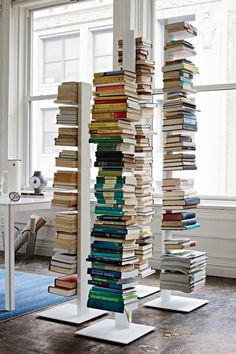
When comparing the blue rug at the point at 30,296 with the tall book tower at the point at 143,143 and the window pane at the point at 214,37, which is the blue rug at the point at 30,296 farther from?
the window pane at the point at 214,37

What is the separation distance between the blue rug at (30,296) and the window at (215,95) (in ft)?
5.87

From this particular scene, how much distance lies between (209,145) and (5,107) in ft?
8.51

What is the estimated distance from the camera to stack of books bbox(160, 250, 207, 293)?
155 inches

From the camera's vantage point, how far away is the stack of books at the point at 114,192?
10.8 ft

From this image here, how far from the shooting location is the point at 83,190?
3744 millimetres

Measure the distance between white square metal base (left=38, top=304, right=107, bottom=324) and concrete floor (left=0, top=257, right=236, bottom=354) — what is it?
6 centimetres

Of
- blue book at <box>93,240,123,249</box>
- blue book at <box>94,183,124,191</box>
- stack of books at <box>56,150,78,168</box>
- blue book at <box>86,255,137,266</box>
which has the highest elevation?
stack of books at <box>56,150,78,168</box>

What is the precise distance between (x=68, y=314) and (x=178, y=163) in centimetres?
129

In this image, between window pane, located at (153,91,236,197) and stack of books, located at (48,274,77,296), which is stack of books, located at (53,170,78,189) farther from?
window pane, located at (153,91,236,197)

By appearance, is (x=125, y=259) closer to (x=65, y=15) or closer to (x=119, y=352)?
(x=119, y=352)

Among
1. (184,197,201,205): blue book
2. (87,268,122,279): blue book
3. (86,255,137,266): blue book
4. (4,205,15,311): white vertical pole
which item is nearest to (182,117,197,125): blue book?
(184,197,201,205): blue book

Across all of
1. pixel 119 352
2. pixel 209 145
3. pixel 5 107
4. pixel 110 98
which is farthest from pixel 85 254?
pixel 5 107

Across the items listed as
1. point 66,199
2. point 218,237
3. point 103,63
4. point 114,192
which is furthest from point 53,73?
point 114,192

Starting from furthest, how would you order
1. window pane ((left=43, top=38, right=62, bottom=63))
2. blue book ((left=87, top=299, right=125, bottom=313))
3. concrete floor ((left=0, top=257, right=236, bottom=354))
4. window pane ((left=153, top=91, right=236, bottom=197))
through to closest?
window pane ((left=43, top=38, right=62, bottom=63)), window pane ((left=153, top=91, right=236, bottom=197)), blue book ((left=87, top=299, right=125, bottom=313)), concrete floor ((left=0, top=257, right=236, bottom=354))
